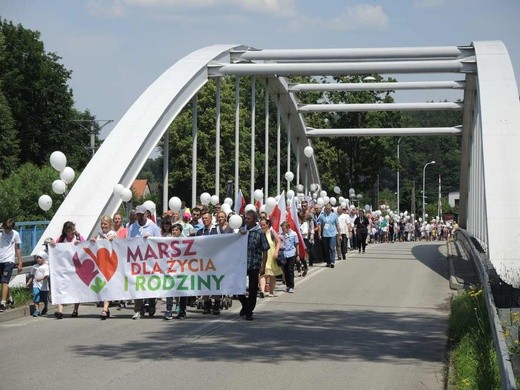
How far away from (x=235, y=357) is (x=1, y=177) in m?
49.3

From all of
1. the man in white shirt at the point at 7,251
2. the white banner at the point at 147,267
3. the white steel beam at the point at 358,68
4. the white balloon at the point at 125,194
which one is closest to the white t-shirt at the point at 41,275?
the white banner at the point at 147,267

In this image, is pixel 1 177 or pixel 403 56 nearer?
pixel 403 56

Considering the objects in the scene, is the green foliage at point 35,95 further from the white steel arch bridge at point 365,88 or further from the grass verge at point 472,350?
the grass verge at point 472,350

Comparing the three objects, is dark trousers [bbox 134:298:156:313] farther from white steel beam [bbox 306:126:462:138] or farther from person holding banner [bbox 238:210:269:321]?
white steel beam [bbox 306:126:462:138]

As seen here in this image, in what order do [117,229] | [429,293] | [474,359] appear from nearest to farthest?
[474,359]
[117,229]
[429,293]

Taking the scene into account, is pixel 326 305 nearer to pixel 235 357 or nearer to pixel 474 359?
pixel 235 357

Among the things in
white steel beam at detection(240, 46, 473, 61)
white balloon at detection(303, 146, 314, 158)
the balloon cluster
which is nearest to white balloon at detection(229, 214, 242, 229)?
the balloon cluster

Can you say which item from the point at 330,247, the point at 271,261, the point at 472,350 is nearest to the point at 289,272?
the point at 271,261

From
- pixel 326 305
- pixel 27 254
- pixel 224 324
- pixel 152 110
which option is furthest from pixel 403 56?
pixel 224 324

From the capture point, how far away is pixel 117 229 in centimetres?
1823

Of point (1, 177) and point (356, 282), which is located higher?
point (1, 177)

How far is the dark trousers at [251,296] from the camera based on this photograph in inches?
637

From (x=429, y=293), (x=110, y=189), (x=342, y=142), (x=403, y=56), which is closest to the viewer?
(x=429, y=293)

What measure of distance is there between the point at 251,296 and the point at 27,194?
2939 centimetres
